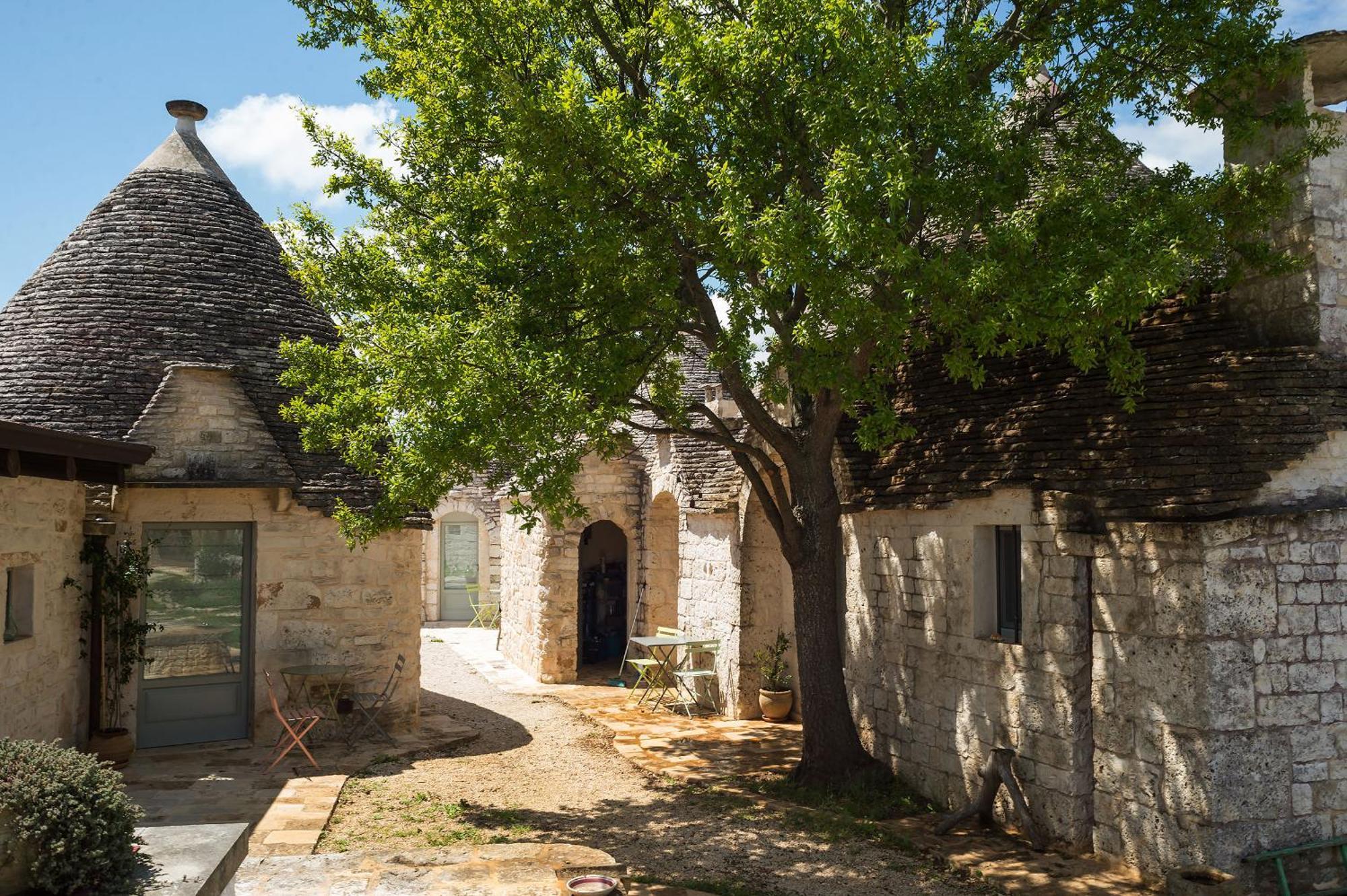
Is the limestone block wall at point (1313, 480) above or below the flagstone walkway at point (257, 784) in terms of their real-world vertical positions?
above

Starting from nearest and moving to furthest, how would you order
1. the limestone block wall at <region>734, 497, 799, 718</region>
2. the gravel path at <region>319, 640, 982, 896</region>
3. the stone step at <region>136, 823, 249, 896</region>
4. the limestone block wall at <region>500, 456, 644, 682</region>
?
the stone step at <region>136, 823, 249, 896</region> → the gravel path at <region>319, 640, 982, 896</region> → the limestone block wall at <region>734, 497, 799, 718</region> → the limestone block wall at <region>500, 456, 644, 682</region>

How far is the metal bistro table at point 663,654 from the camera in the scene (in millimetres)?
12680

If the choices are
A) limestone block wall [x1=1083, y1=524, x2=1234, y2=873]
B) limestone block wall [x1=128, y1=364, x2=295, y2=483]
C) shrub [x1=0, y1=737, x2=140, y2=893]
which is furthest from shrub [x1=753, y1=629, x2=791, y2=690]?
shrub [x1=0, y1=737, x2=140, y2=893]

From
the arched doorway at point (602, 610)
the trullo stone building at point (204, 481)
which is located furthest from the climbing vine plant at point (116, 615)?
the arched doorway at point (602, 610)

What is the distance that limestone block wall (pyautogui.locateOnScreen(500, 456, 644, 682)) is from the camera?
15.1m

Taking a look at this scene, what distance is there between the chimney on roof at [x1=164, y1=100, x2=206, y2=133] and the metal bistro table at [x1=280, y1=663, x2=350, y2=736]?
7044mm

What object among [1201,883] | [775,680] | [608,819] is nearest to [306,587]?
Answer: [608,819]

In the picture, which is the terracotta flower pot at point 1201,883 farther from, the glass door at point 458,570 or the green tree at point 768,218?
the glass door at point 458,570

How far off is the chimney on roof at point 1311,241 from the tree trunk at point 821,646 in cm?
374

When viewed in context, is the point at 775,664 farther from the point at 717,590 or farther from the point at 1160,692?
the point at 1160,692

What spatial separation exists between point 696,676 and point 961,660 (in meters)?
5.31

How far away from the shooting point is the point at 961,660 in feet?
27.3

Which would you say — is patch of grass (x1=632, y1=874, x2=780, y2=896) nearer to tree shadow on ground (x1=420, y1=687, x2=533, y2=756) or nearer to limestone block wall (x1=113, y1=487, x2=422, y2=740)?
tree shadow on ground (x1=420, y1=687, x2=533, y2=756)

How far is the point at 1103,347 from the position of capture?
7094 millimetres
